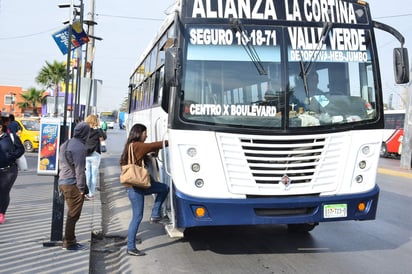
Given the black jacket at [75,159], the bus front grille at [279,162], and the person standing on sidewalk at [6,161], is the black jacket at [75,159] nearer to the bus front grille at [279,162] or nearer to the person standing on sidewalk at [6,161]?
the person standing on sidewalk at [6,161]

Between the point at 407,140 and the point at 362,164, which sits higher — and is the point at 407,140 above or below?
above

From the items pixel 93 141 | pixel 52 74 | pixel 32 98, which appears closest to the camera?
pixel 93 141

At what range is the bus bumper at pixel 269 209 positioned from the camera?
5.71 meters

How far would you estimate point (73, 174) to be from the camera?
621cm

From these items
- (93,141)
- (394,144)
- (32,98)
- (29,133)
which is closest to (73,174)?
(93,141)

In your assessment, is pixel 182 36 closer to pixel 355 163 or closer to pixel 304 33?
pixel 304 33

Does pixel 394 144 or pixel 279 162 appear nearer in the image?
pixel 279 162

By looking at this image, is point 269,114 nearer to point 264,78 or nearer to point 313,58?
point 264,78

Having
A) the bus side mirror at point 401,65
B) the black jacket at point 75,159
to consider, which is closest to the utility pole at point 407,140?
the bus side mirror at point 401,65

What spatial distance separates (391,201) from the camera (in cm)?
1162

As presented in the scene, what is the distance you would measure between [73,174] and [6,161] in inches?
72.4

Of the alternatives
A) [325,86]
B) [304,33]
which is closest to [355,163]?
[325,86]

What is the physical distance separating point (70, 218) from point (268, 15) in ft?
12.1

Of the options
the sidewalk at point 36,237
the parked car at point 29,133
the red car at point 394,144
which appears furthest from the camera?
the red car at point 394,144
